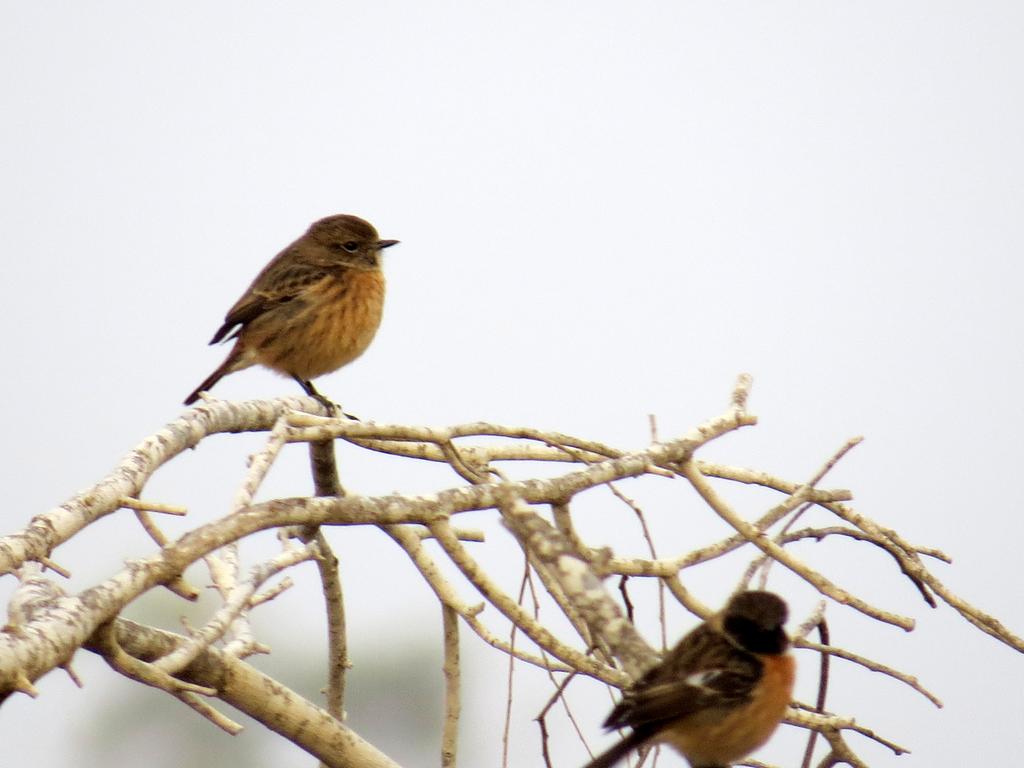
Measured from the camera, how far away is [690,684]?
10.1ft

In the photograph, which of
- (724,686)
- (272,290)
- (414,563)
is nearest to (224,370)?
(272,290)

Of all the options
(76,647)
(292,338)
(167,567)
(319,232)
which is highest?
(319,232)

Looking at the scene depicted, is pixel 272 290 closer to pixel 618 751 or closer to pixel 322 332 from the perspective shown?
pixel 322 332

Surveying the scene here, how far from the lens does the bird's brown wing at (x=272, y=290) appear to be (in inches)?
265

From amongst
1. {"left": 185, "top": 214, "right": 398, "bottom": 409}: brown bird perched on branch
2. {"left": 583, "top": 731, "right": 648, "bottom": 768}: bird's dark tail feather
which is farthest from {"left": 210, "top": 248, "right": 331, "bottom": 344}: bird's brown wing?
{"left": 583, "top": 731, "right": 648, "bottom": 768}: bird's dark tail feather

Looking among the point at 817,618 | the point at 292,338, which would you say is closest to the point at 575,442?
the point at 817,618

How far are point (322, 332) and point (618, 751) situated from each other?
4138 mm

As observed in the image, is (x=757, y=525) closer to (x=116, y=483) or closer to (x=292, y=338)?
(x=116, y=483)

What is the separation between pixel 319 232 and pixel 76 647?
5.04 meters

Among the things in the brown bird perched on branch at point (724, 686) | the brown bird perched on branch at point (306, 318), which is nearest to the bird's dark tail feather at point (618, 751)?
the brown bird perched on branch at point (724, 686)

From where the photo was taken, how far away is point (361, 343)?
6.76 m

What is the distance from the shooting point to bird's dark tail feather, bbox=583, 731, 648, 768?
269cm

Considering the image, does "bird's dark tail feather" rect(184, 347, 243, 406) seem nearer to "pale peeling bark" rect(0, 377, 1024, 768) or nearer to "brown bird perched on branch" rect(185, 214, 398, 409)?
"brown bird perched on branch" rect(185, 214, 398, 409)

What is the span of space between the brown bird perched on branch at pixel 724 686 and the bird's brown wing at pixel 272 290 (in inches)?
151
